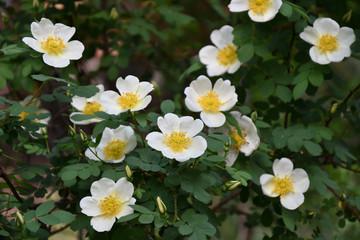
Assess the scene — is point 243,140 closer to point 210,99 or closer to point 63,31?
point 210,99

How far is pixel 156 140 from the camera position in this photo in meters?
1.26

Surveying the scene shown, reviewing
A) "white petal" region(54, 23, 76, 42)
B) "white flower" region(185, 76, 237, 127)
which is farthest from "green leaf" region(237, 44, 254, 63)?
"white petal" region(54, 23, 76, 42)

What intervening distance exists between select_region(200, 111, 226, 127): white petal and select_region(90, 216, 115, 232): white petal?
0.40 metres

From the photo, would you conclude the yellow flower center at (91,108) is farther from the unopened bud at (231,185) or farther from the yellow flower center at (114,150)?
the unopened bud at (231,185)

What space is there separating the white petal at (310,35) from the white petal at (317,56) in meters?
0.02

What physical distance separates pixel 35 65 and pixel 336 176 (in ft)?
5.09

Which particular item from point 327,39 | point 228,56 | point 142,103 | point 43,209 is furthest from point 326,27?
point 43,209

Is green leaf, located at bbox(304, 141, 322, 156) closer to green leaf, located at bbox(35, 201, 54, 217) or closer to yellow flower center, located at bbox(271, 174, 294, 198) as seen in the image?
yellow flower center, located at bbox(271, 174, 294, 198)

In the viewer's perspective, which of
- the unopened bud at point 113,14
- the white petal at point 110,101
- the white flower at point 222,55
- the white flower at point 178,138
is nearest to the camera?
the white flower at point 178,138

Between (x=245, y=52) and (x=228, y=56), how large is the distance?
10 centimetres

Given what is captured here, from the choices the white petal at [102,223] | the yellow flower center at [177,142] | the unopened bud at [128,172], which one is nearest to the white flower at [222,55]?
the yellow flower center at [177,142]

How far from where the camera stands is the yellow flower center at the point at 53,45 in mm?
1338

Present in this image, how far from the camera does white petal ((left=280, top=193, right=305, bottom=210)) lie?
1437 mm

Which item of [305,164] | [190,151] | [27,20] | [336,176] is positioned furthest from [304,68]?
[27,20]
